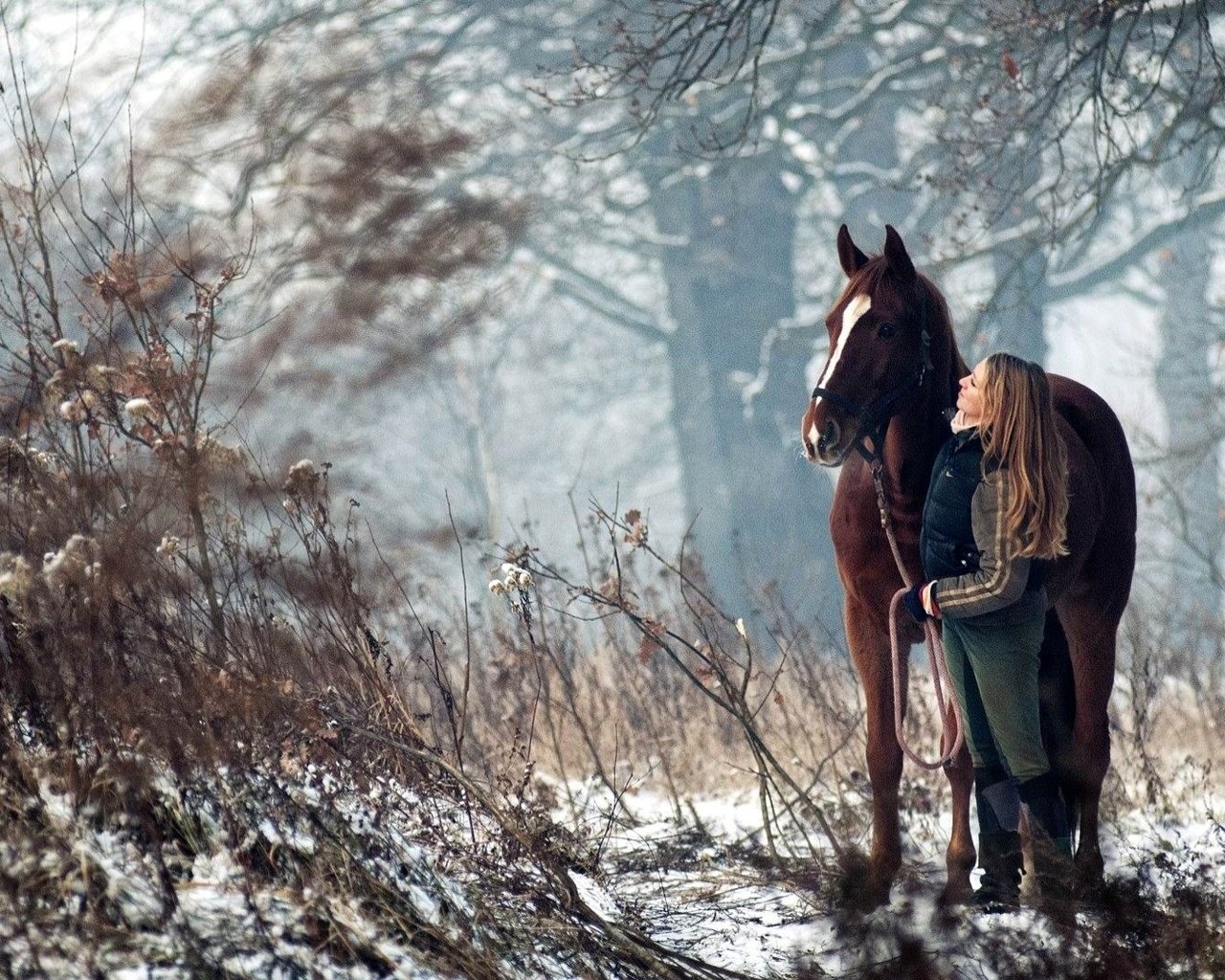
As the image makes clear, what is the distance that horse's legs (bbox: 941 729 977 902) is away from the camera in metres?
4.49

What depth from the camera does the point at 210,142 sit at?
12648 mm

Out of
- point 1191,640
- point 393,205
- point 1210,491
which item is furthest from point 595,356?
point 1191,640

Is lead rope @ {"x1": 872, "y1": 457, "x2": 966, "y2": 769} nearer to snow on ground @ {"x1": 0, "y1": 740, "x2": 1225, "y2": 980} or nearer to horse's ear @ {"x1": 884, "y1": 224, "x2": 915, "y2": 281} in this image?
snow on ground @ {"x1": 0, "y1": 740, "x2": 1225, "y2": 980}

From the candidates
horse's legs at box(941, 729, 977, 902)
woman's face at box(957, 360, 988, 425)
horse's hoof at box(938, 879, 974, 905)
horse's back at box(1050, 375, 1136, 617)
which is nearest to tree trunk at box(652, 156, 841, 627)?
horse's back at box(1050, 375, 1136, 617)

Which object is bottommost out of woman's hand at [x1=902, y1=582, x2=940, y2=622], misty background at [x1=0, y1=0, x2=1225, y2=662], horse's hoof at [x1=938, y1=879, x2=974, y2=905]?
horse's hoof at [x1=938, y1=879, x2=974, y2=905]

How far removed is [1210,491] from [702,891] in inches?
822

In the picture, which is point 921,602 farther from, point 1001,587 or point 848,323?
point 848,323

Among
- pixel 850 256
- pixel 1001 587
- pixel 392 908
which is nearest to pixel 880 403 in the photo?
pixel 850 256

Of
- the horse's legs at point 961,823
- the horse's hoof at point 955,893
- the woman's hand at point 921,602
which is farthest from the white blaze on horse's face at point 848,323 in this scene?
the horse's hoof at point 955,893

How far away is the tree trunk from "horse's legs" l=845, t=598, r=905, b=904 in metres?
16.8

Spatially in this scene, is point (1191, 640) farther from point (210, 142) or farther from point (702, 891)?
point (210, 142)

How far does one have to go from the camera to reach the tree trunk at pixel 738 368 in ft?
71.8

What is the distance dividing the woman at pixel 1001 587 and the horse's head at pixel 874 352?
23cm

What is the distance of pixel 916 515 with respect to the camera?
4.37m
